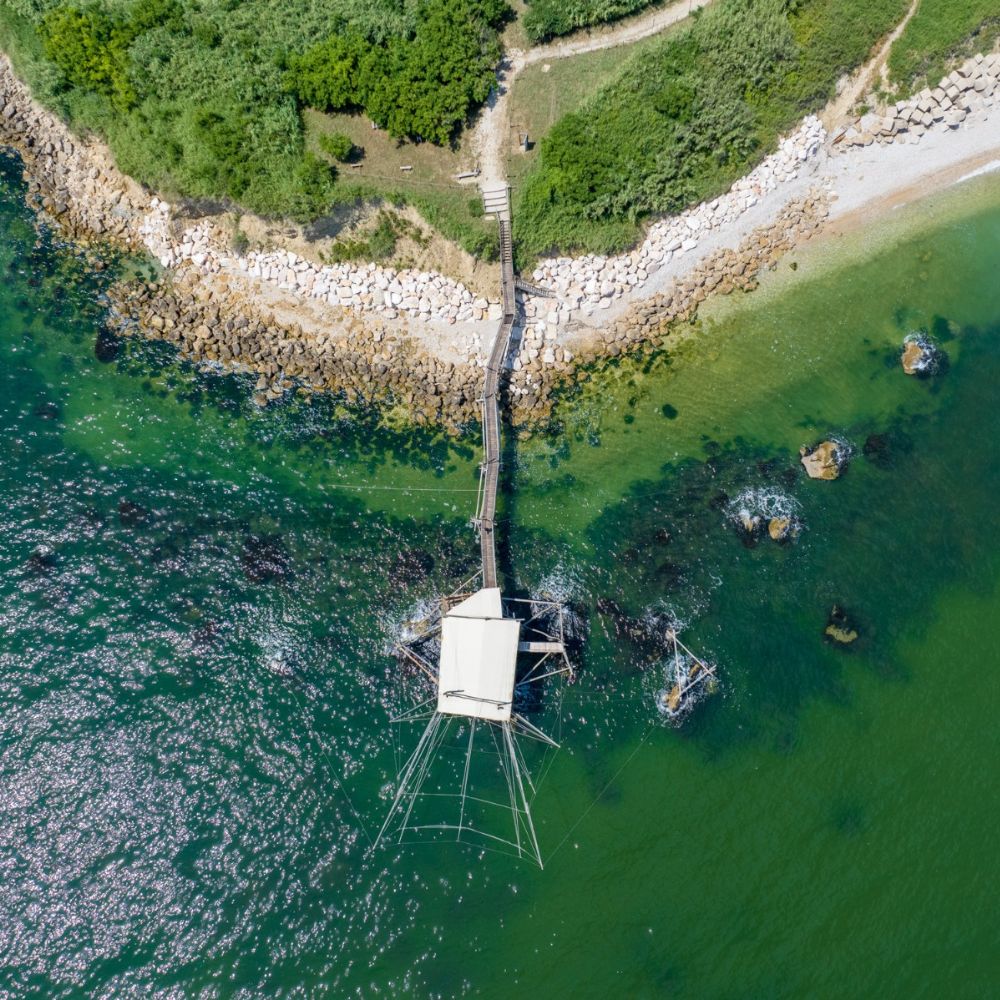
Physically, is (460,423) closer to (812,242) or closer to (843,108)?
(812,242)

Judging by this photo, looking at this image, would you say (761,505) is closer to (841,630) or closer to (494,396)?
(841,630)

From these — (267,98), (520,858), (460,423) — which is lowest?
(520,858)

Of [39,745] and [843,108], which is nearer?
[39,745]

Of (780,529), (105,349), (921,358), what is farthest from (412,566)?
(921,358)

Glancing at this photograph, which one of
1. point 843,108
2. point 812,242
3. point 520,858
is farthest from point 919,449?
point 520,858

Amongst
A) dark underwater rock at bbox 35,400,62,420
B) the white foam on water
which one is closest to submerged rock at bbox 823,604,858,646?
the white foam on water

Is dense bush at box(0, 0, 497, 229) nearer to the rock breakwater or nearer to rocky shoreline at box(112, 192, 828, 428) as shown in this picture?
rocky shoreline at box(112, 192, 828, 428)
